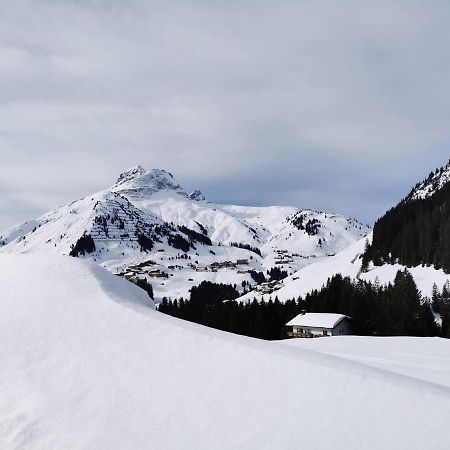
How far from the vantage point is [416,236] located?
9825cm

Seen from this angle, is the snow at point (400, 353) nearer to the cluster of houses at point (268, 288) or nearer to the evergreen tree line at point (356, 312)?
the evergreen tree line at point (356, 312)

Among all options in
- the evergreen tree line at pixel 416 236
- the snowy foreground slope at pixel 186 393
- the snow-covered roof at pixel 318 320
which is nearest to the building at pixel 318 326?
the snow-covered roof at pixel 318 320

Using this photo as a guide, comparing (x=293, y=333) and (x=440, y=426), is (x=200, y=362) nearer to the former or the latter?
(x=440, y=426)

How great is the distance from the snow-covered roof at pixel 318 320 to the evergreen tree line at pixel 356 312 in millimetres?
4003

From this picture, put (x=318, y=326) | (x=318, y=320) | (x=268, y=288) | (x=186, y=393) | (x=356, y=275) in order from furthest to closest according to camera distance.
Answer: (x=268, y=288)
(x=356, y=275)
(x=318, y=320)
(x=318, y=326)
(x=186, y=393)

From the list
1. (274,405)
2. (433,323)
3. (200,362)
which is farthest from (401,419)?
(433,323)

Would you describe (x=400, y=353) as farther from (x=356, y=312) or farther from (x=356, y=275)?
(x=356, y=275)

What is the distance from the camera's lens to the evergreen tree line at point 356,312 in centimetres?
5506

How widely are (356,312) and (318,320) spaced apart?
10.1 metres

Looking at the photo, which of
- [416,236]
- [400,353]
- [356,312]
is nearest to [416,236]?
[416,236]

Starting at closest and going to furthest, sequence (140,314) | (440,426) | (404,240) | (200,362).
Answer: (440,426)
(200,362)
(140,314)
(404,240)

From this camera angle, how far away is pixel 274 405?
7.50m

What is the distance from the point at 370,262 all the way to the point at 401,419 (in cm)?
10879

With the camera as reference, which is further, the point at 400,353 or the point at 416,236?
the point at 416,236
